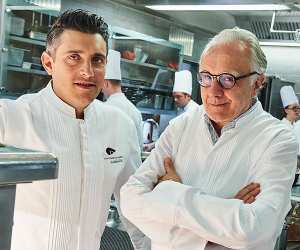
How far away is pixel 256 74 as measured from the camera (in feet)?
4.60

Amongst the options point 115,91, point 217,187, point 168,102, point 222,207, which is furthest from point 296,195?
point 168,102

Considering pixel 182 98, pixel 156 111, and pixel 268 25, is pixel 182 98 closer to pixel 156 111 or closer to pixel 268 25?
pixel 156 111

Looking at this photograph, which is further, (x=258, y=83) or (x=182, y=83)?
(x=182, y=83)

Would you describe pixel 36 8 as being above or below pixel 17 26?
above

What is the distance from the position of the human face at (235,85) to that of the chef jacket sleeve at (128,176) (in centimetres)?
39

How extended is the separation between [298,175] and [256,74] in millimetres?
2786

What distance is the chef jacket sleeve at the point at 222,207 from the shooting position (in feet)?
4.03

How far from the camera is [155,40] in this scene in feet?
19.1

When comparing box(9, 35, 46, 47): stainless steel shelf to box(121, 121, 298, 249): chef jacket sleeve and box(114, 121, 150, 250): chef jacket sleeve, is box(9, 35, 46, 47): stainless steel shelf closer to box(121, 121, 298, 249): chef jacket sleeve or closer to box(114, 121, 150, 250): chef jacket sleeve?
box(114, 121, 150, 250): chef jacket sleeve

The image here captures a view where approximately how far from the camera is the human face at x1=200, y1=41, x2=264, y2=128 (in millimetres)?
1369

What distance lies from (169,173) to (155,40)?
454cm

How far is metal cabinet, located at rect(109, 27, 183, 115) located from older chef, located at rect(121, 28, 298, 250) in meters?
3.84

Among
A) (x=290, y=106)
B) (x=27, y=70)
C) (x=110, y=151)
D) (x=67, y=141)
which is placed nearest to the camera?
(x=67, y=141)

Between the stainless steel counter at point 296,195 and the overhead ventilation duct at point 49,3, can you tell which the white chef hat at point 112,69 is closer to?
the overhead ventilation duct at point 49,3
